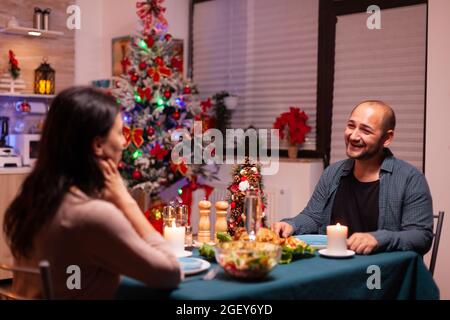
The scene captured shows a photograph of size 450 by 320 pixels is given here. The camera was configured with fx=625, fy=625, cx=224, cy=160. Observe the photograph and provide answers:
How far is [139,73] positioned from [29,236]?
149 inches

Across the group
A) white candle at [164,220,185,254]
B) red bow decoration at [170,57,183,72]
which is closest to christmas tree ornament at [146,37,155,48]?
red bow decoration at [170,57,183,72]

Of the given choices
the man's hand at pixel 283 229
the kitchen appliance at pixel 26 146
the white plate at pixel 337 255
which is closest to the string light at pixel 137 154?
the kitchen appliance at pixel 26 146

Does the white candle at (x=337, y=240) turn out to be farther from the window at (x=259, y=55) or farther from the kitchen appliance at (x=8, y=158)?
the kitchen appliance at (x=8, y=158)

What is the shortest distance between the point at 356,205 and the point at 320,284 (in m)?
0.93

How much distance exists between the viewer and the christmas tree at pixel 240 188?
9.09ft

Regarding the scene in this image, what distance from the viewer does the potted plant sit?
16.6 ft

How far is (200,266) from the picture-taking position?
6.29 ft

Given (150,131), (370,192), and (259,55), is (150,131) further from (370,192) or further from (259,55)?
(370,192)

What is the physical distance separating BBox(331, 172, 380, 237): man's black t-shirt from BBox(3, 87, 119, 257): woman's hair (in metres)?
1.36

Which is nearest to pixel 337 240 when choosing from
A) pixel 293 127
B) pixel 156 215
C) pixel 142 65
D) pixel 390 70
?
pixel 390 70

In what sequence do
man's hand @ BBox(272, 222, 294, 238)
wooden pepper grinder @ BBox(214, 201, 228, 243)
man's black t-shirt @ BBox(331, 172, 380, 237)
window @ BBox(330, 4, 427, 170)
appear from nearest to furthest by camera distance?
wooden pepper grinder @ BBox(214, 201, 228, 243), man's hand @ BBox(272, 222, 294, 238), man's black t-shirt @ BBox(331, 172, 380, 237), window @ BBox(330, 4, 427, 170)

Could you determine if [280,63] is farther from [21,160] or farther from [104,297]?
[104,297]

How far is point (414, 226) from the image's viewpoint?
98.3 inches

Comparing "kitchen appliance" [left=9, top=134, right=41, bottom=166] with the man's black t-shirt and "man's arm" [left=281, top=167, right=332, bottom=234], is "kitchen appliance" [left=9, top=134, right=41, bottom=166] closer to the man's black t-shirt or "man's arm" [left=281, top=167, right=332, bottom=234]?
"man's arm" [left=281, top=167, right=332, bottom=234]
